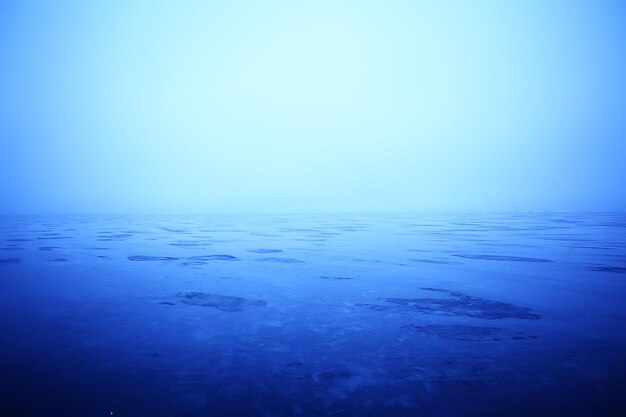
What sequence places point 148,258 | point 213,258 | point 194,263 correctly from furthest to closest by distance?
point 148,258 < point 213,258 < point 194,263

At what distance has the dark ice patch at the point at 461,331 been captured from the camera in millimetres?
4336

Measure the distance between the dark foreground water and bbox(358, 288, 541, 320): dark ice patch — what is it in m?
0.04

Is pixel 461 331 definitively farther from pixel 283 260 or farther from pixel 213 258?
pixel 213 258

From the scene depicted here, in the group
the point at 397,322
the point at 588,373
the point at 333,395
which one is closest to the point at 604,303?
the point at 588,373

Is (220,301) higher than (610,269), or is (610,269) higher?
(610,269)

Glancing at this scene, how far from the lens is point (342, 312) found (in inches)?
214

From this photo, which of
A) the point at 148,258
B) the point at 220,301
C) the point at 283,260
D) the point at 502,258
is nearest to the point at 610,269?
the point at 502,258

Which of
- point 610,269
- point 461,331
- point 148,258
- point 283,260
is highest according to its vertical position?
point 610,269

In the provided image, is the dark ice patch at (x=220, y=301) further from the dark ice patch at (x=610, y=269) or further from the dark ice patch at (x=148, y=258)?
the dark ice patch at (x=610, y=269)

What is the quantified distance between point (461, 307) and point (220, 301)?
4419mm

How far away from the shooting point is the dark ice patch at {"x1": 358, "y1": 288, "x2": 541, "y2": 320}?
5219 millimetres

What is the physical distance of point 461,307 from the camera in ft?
18.4

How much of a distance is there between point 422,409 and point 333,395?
0.82 m

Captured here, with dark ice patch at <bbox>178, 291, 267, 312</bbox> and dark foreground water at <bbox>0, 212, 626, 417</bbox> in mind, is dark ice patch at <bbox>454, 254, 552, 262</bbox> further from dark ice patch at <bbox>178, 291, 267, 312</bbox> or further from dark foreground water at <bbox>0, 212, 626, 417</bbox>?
dark ice patch at <bbox>178, 291, 267, 312</bbox>
